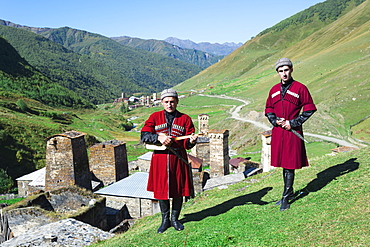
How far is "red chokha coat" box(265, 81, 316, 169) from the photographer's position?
6.68m

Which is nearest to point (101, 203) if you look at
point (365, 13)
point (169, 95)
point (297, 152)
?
point (169, 95)

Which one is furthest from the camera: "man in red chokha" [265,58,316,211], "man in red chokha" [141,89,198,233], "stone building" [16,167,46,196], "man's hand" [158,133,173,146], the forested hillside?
the forested hillside

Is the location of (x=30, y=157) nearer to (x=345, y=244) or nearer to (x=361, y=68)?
(x=345, y=244)

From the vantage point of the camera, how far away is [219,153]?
2441cm

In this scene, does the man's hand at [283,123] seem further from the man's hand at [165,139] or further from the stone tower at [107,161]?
the stone tower at [107,161]

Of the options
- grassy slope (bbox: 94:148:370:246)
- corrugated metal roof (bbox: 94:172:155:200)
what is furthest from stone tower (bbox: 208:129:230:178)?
grassy slope (bbox: 94:148:370:246)

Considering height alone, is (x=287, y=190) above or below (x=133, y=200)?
above

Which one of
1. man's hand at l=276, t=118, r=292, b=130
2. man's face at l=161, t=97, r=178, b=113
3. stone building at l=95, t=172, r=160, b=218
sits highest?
man's face at l=161, t=97, r=178, b=113

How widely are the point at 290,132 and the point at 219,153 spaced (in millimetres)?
17799

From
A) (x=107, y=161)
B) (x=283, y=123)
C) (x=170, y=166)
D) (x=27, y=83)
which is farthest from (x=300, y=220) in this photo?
(x=27, y=83)

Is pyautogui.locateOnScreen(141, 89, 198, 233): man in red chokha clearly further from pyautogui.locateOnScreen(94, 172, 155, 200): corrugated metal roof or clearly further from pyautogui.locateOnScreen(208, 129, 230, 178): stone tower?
pyautogui.locateOnScreen(208, 129, 230, 178): stone tower

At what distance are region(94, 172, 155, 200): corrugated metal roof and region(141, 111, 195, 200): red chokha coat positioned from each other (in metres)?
11.1

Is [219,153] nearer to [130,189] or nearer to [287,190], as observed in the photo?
[130,189]

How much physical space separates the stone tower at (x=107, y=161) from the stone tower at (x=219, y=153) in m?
8.05
